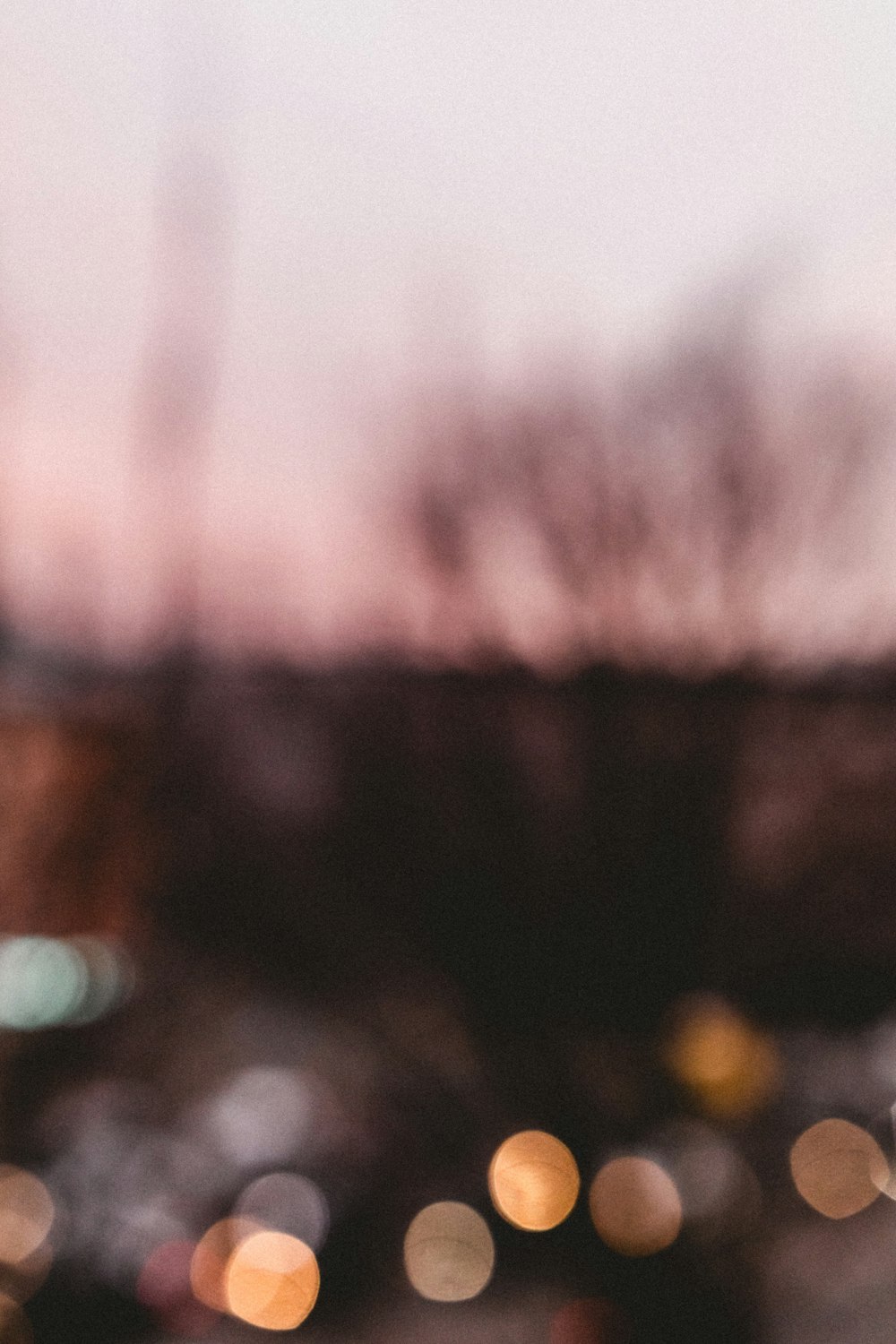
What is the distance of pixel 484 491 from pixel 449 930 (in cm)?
76

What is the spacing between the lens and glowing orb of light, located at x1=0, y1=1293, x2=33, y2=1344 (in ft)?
3.86

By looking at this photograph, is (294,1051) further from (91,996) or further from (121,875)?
(121,875)

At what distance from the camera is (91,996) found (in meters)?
1.24

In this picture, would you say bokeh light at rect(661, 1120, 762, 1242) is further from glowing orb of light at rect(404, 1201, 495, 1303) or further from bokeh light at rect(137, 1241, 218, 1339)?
bokeh light at rect(137, 1241, 218, 1339)

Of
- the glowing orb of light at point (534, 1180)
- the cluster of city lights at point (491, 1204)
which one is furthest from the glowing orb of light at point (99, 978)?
the glowing orb of light at point (534, 1180)

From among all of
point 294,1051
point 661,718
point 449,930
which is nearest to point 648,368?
point 661,718

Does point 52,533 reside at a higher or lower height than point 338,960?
higher

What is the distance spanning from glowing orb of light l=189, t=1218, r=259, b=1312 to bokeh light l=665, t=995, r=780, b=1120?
0.73 metres

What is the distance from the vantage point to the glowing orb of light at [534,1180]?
1.10 m

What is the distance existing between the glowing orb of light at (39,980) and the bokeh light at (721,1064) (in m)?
0.78

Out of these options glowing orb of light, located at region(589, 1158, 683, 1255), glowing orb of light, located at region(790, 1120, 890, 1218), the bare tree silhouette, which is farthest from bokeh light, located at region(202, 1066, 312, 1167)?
the bare tree silhouette

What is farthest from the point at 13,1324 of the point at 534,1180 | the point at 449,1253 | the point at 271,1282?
the point at 534,1180

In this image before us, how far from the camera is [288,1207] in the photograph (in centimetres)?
141

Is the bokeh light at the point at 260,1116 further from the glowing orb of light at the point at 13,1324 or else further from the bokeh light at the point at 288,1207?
the glowing orb of light at the point at 13,1324
